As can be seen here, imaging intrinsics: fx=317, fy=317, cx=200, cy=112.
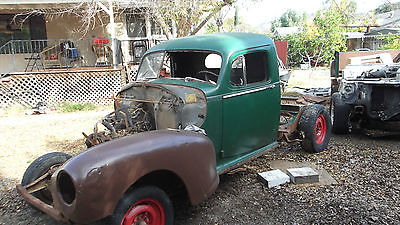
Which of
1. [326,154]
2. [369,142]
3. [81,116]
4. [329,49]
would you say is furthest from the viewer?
[329,49]

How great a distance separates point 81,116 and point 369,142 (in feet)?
23.6

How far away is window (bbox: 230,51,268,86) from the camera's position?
13.4 ft

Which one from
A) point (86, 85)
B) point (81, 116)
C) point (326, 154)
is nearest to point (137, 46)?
point (86, 85)

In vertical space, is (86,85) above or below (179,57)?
below

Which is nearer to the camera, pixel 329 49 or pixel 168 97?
pixel 168 97

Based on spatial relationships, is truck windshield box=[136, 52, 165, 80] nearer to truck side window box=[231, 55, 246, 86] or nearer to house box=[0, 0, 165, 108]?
truck side window box=[231, 55, 246, 86]

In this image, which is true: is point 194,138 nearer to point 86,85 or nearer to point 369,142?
point 369,142

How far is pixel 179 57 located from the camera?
4.68 m

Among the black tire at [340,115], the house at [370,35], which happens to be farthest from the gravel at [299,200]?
the house at [370,35]

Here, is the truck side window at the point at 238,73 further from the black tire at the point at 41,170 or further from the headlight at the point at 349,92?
the headlight at the point at 349,92

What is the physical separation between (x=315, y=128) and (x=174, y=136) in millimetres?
2965

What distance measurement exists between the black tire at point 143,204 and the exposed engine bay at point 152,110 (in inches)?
34.7

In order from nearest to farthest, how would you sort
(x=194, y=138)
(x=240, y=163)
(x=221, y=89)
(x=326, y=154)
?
(x=194, y=138) < (x=221, y=89) < (x=240, y=163) < (x=326, y=154)

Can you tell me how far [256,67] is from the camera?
4246mm
